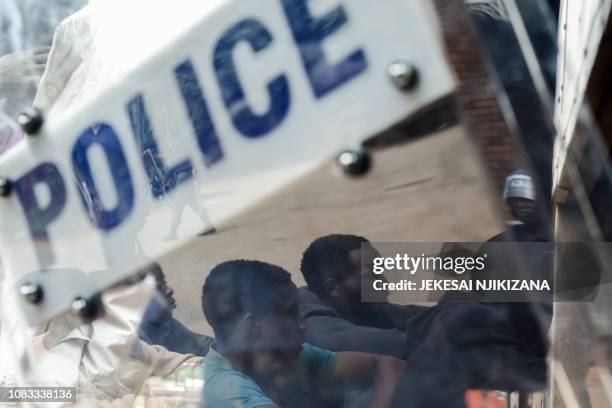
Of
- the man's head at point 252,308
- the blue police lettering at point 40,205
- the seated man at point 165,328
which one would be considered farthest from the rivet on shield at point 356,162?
the blue police lettering at point 40,205

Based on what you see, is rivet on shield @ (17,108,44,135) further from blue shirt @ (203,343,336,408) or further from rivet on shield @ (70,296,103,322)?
blue shirt @ (203,343,336,408)

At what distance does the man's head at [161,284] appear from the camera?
1572 mm

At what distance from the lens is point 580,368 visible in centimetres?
145

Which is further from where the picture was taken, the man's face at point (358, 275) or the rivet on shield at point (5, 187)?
the rivet on shield at point (5, 187)

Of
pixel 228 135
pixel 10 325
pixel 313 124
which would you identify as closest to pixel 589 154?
pixel 313 124

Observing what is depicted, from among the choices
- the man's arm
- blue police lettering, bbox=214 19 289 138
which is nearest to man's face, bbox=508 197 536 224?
the man's arm

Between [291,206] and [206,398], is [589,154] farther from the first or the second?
[206,398]

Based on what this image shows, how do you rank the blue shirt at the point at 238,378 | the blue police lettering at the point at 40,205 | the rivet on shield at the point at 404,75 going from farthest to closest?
the blue police lettering at the point at 40,205 → the blue shirt at the point at 238,378 → the rivet on shield at the point at 404,75

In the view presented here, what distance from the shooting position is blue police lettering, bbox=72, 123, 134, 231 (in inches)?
62.0

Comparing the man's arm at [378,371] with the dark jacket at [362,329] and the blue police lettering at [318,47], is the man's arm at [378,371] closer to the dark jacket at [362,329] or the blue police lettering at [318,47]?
the dark jacket at [362,329]

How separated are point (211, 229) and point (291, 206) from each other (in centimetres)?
17

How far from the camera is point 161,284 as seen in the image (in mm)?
1582

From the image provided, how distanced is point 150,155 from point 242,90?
23 cm

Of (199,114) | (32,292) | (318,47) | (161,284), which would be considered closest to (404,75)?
(318,47)
